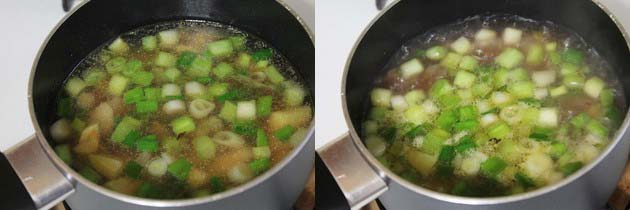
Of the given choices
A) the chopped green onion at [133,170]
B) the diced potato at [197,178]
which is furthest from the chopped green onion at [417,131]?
the chopped green onion at [133,170]

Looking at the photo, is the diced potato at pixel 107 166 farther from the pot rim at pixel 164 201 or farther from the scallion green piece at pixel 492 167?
the scallion green piece at pixel 492 167

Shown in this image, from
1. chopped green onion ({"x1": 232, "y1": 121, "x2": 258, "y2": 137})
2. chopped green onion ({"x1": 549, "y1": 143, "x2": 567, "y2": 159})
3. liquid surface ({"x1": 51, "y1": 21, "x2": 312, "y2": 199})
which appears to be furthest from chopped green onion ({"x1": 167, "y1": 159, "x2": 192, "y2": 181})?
chopped green onion ({"x1": 549, "y1": 143, "x2": 567, "y2": 159})

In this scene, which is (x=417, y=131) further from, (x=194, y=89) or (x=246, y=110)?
(x=194, y=89)

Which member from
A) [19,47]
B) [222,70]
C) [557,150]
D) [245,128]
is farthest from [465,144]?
[19,47]

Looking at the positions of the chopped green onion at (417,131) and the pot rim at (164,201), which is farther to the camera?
the chopped green onion at (417,131)

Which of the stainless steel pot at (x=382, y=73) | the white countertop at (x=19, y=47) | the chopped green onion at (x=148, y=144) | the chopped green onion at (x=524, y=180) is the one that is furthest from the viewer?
the white countertop at (x=19, y=47)

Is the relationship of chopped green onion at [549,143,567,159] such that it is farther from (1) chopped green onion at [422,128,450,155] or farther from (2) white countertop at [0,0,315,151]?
(2) white countertop at [0,0,315,151]
